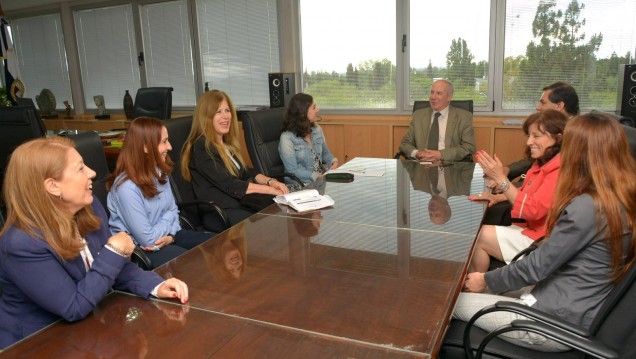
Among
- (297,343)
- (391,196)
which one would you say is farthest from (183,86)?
(297,343)

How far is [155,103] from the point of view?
5.36m

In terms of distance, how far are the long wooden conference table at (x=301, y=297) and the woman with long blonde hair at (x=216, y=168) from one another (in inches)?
24.9

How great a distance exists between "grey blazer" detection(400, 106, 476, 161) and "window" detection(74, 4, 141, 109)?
4903 mm

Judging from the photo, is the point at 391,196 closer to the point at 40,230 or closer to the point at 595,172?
the point at 595,172

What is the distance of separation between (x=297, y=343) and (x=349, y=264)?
55cm

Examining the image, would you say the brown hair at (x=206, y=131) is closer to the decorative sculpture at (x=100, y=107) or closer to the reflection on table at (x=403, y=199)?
the reflection on table at (x=403, y=199)

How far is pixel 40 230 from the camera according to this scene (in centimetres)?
136

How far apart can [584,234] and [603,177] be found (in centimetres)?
20

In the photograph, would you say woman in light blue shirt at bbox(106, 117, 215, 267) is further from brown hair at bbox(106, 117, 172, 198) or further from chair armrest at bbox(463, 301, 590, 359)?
chair armrest at bbox(463, 301, 590, 359)

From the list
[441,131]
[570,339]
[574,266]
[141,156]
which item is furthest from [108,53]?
[570,339]

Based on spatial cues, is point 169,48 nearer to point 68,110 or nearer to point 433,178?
point 68,110

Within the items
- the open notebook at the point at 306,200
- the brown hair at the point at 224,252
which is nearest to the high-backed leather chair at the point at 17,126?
the open notebook at the point at 306,200

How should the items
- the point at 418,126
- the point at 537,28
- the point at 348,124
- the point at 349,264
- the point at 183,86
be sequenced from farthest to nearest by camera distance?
the point at 183,86 → the point at 348,124 → the point at 537,28 → the point at 418,126 → the point at 349,264

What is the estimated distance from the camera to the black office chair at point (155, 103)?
17.3ft
